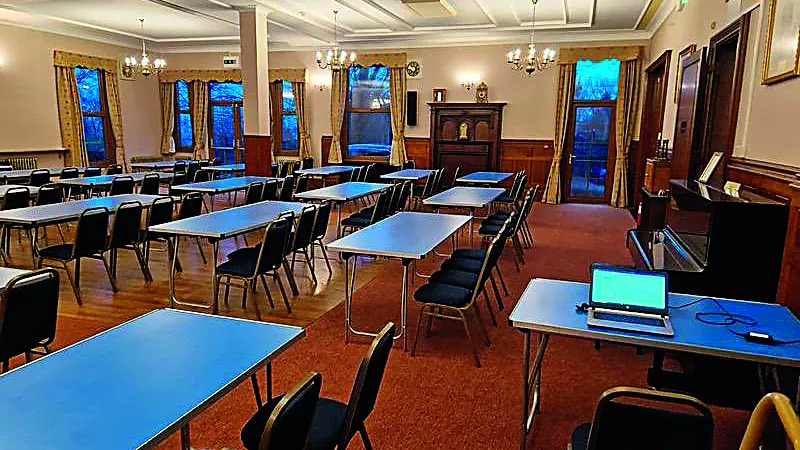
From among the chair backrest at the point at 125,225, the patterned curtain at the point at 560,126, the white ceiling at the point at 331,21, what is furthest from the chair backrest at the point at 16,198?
the patterned curtain at the point at 560,126

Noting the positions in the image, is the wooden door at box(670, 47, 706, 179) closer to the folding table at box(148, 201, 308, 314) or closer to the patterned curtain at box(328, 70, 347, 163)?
the folding table at box(148, 201, 308, 314)

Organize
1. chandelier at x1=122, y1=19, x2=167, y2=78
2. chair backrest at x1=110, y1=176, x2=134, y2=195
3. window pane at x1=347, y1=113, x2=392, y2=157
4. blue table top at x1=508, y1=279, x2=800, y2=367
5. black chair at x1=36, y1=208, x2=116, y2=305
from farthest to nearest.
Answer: window pane at x1=347, y1=113, x2=392, y2=157
chandelier at x1=122, y1=19, x2=167, y2=78
chair backrest at x1=110, y1=176, x2=134, y2=195
black chair at x1=36, y1=208, x2=116, y2=305
blue table top at x1=508, y1=279, x2=800, y2=367

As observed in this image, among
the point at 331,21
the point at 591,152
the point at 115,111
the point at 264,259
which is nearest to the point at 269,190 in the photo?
the point at 264,259

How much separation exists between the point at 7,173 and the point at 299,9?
16.5 feet

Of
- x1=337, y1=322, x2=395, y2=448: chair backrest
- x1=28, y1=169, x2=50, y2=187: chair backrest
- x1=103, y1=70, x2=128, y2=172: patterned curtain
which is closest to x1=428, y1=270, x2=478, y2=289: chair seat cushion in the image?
x1=337, y1=322, x2=395, y2=448: chair backrest

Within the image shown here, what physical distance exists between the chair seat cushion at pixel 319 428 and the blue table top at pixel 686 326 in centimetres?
81

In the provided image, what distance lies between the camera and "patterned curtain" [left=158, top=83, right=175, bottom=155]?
13281mm

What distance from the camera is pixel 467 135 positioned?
11.5 meters

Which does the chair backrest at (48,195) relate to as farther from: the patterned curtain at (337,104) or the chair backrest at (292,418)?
the patterned curtain at (337,104)

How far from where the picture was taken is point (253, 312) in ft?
14.3

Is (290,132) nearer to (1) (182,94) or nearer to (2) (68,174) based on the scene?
(1) (182,94)

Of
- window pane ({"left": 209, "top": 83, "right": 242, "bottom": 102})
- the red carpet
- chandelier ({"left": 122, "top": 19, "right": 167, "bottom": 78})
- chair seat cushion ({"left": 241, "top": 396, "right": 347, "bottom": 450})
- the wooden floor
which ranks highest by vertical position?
chandelier ({"left": 122, "top": 19, "right": 167, "bottom": 78})

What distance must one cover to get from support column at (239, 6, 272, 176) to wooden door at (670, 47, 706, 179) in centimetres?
584

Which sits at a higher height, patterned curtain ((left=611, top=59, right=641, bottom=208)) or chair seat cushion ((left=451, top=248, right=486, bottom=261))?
patterned curtain ((left=611, top=59, right=641, bottom=208))
